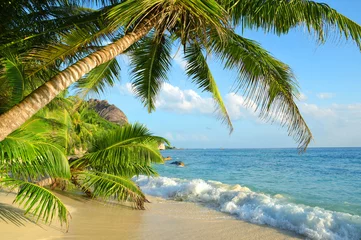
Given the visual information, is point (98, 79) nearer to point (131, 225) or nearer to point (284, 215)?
point (131, 225)

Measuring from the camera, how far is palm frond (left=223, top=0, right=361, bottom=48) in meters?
5.85

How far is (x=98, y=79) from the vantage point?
7957 millimetres

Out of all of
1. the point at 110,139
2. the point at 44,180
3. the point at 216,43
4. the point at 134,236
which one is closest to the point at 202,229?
the point at 134,236

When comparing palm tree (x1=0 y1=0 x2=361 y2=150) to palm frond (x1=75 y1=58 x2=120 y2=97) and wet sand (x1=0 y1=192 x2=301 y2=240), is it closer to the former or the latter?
palm frond (x1=75 y1=58 x2=120 y2=97)

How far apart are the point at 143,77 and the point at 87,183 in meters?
3.43

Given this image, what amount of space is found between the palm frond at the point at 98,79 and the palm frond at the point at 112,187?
2406mm

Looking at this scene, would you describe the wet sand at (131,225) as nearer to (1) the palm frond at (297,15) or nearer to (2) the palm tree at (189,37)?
(2) the palm tree at (189,37)

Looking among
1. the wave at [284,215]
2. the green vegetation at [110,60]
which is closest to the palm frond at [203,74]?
the green vegetation at [110,60]

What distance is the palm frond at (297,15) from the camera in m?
5.85

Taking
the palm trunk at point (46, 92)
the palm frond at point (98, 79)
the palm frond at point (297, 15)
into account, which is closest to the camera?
the palm trunk at point (46, 92)

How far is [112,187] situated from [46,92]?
5643mm

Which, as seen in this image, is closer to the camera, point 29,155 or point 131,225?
point 29,155

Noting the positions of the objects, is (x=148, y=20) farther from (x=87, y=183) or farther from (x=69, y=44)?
(x=87, y=183)

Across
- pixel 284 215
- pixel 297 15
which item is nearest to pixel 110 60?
pixel 297 15
